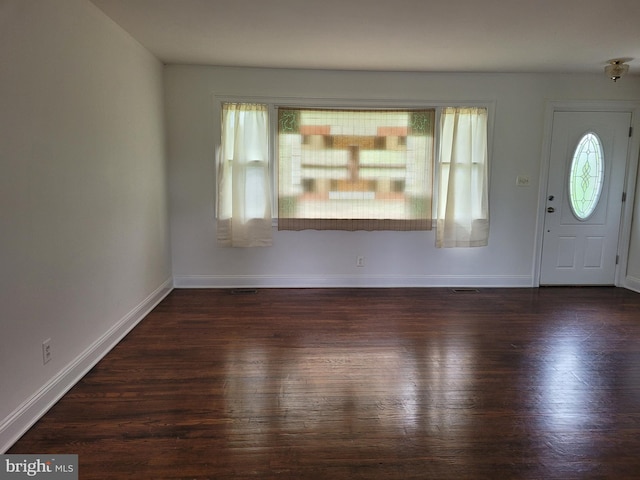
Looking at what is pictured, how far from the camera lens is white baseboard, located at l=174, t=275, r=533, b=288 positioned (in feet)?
14.8

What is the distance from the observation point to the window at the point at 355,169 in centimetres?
430

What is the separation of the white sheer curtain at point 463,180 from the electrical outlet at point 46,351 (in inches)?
146

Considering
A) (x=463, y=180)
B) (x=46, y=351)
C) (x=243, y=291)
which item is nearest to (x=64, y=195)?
(x=46, y=351)

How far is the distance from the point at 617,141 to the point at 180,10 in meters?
4.74

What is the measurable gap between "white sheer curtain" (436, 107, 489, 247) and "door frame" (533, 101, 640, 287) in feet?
2.31

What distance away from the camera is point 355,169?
4.36 meters

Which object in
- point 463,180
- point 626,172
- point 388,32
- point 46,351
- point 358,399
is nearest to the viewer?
point 46,351

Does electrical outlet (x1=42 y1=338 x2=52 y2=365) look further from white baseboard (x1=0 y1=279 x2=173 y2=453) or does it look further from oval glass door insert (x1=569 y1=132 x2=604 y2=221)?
oval glass door insert (x1=569 y1=132 x2=604 y2=221)

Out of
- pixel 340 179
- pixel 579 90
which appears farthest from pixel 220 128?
pixel 579 90

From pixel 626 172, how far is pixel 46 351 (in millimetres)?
5765

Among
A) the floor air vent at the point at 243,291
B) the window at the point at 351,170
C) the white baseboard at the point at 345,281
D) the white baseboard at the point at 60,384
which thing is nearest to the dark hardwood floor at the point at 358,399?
the white baseboard at the point at 60,384

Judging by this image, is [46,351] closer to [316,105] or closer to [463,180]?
[316,105]

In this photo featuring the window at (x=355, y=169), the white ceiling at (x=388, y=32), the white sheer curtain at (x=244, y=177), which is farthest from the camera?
the window at (x=355, y=169)

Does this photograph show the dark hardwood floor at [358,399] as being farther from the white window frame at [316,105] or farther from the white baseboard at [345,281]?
the white window frame at [316,105]
